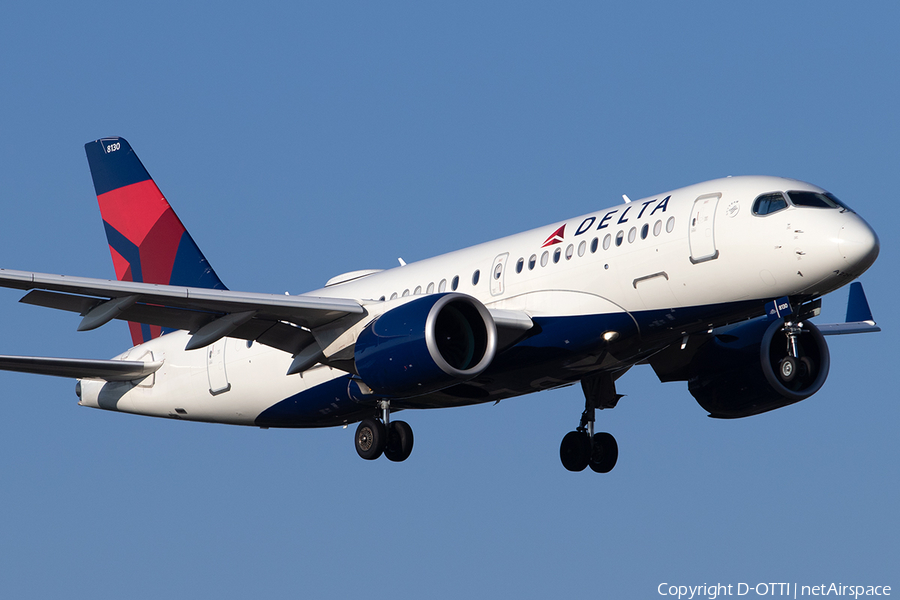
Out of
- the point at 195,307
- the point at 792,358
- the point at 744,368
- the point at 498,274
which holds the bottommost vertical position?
the point at 792,358

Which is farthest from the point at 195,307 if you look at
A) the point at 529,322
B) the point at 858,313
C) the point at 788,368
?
the point at 858,313

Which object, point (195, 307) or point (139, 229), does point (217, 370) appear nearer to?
point (195, 307)

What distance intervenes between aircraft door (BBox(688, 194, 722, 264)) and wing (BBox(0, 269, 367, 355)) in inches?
282

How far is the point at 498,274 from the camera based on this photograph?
27.3 metres

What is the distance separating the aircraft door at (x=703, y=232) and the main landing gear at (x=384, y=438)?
8.30 m

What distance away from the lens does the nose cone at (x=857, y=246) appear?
2284 cm

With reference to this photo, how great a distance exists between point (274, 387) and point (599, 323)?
29.7ft

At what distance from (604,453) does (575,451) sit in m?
0.72

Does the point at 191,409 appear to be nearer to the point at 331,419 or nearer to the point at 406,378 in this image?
the point at 331,419

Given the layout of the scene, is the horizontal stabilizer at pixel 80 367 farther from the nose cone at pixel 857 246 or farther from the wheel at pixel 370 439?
the nose cone at pixel 857 246

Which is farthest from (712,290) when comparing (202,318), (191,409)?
(191,409)

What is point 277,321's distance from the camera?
89.5 feet

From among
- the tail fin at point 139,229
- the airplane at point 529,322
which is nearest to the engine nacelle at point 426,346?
the airplane at point 529,322

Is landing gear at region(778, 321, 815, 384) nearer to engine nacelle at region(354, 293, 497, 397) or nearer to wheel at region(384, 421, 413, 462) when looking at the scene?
engine nacelle at region(354, 293, 497, 397)
